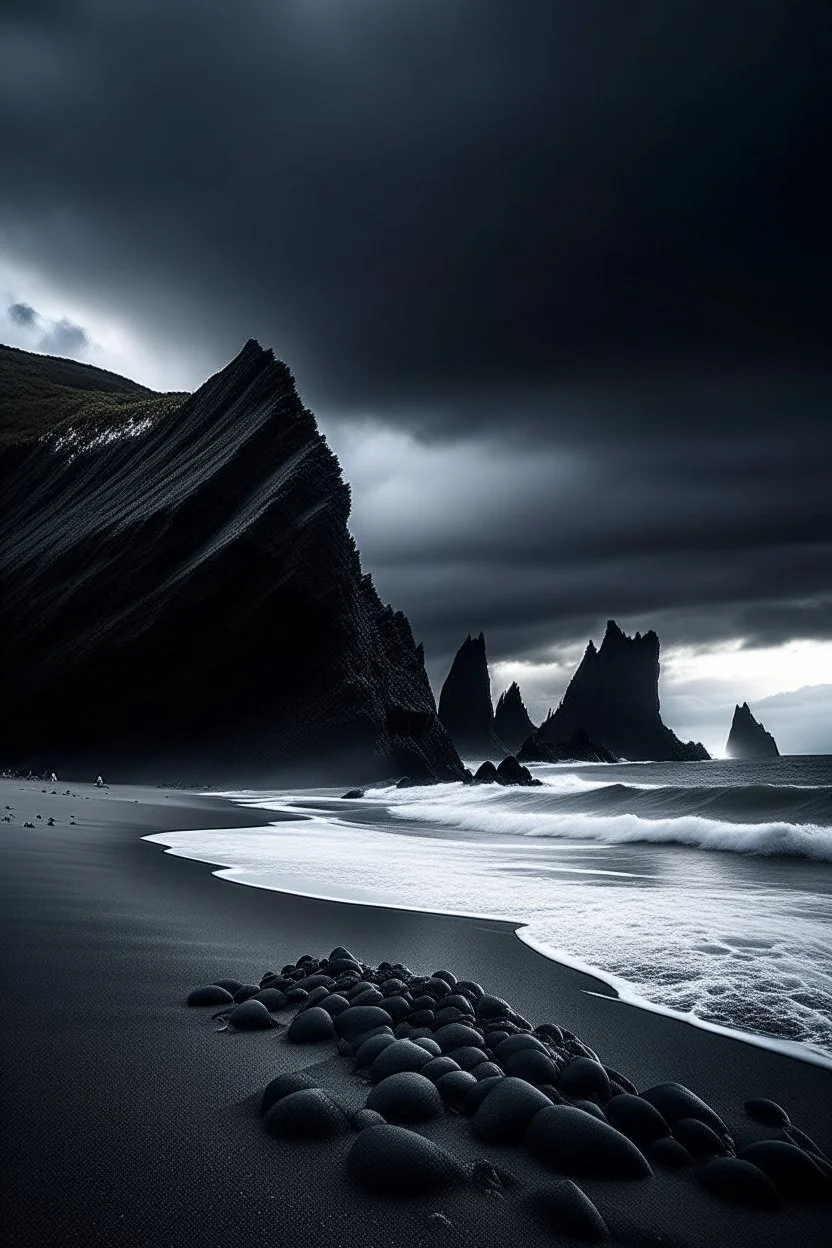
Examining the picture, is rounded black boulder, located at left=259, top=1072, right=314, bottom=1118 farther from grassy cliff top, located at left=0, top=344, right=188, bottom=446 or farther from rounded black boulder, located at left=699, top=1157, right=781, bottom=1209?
grassy cliff top, located at left=0, top=344, right=188, bottom=446

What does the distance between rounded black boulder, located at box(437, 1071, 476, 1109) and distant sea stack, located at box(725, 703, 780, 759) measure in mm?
140163

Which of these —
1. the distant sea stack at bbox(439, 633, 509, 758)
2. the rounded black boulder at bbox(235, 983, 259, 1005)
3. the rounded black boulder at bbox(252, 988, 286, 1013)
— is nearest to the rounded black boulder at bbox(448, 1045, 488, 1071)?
the rounded black boulder at bbox(252, 988, 286, 1013)

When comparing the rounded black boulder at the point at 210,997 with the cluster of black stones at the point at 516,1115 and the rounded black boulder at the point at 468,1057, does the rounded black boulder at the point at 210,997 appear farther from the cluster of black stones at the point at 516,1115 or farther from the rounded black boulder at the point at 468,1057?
the rounded black boulder at the point at 468,1057

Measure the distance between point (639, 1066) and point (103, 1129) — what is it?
1.37m

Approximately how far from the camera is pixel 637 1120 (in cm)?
151

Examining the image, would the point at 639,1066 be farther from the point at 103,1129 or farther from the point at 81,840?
the point at 81,840

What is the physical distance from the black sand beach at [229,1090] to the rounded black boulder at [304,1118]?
0.03 meters

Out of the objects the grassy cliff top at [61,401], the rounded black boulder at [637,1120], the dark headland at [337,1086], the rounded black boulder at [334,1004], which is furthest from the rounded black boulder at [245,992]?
the grassy cliff top at [61,401]

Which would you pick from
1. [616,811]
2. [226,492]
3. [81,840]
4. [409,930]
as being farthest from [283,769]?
[409,930]

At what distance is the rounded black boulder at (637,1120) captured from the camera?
1.50 m

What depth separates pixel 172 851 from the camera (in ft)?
21.0

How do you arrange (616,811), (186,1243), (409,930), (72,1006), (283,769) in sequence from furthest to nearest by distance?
(283,769) < (616,811) < (409,930) < (72,1006) < (186,1243)

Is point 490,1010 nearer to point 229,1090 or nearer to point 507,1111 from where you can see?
point 507,1111

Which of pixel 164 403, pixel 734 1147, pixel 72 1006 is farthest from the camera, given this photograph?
pixel 164 403
